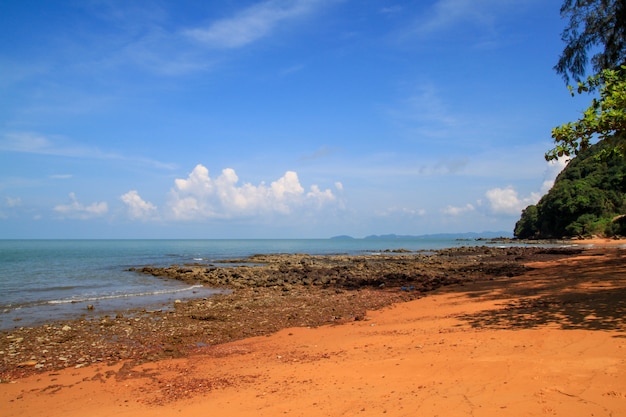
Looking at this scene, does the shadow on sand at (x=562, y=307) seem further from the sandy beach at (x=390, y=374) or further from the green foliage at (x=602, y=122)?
the green foliage at (x=602, y=122)

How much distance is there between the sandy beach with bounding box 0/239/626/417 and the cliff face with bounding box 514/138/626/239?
65.1m

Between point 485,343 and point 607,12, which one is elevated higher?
point 607,12

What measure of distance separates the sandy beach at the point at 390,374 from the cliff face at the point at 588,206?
65.1m

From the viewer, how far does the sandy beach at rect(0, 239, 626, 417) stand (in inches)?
184

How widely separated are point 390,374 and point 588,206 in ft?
264

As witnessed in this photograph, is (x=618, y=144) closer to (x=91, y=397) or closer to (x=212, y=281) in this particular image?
(x=91, y=397)

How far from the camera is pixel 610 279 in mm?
13648

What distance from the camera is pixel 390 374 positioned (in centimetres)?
591

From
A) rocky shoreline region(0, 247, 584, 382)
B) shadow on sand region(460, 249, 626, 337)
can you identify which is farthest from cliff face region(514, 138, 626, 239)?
shadow on sand region(460, 249, 626, 337)

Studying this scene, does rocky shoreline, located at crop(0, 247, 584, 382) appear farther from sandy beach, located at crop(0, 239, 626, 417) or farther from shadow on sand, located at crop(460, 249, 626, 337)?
shadow on sand, located at crop(460, 249, 626, 337)

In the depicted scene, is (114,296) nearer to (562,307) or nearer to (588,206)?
(562,307)

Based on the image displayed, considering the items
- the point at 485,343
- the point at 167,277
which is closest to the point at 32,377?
the point at 485,343

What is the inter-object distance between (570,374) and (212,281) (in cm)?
2201

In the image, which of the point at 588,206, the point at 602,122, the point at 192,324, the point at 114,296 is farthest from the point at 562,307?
the point at 588,206
